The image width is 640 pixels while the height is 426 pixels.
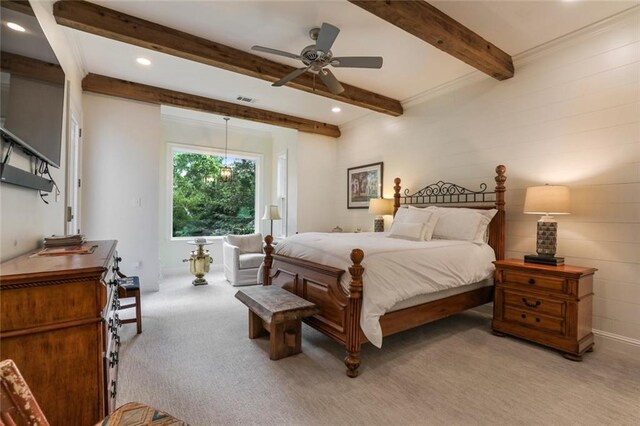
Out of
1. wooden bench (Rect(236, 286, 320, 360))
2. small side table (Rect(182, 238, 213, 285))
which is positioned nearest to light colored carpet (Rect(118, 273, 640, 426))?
wooden bench (Rect(236, 286, 320, 360))

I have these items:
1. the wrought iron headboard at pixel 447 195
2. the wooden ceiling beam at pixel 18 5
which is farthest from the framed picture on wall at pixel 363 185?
the wooden ceiling beam at pixel 18 5

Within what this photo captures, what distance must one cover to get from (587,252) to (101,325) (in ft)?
12.7

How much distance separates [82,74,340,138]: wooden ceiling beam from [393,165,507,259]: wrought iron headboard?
88.9 inches

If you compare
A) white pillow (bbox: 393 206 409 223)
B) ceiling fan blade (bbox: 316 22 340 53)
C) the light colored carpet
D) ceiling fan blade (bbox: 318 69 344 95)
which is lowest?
the light colored carpet

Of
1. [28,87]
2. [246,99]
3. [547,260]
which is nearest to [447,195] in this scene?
[547,260]

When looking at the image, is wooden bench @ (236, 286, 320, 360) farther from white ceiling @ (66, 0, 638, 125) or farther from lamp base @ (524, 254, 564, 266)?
white ceiling @ (66, 0, 638, 125)

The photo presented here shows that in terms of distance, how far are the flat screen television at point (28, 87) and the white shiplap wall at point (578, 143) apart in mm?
4213

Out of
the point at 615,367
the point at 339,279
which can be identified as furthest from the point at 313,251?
the point at 615,367

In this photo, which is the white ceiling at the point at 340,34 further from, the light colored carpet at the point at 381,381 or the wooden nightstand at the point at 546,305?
the light colored carpet at the point at 381,381

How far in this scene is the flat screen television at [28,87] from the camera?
1.40 metres

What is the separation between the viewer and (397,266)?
242cm

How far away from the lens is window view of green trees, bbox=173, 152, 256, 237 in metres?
6.16

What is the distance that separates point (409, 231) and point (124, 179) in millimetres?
3941

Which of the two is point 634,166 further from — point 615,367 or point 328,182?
point 328,182
